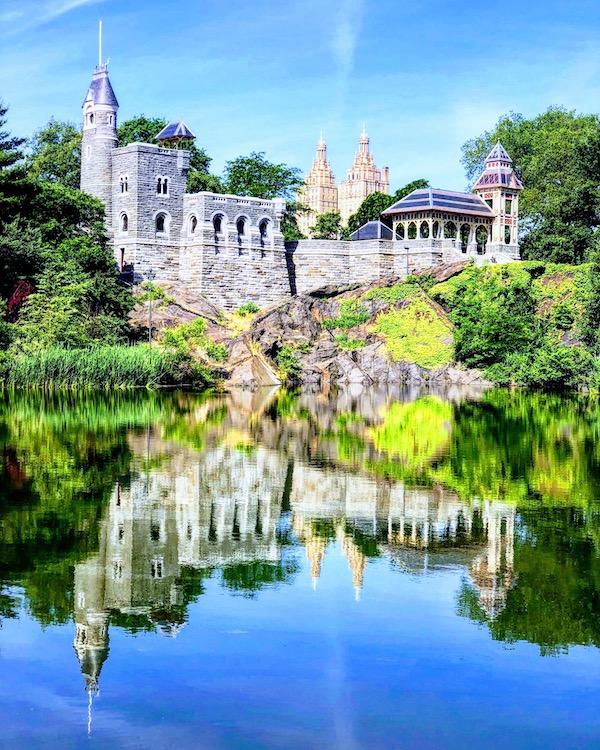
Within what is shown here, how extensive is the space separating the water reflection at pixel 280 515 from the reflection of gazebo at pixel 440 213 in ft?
99.2

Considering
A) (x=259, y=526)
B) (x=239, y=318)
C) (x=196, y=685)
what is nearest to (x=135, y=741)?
(x=196, y=685)

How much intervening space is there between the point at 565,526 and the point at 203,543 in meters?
4.81

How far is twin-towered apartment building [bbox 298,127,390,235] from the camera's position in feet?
448

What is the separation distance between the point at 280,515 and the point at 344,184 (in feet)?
412

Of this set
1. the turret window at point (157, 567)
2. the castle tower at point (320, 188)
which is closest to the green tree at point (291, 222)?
the turret window at point (157, 567)

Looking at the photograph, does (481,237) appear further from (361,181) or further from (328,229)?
(361,181)

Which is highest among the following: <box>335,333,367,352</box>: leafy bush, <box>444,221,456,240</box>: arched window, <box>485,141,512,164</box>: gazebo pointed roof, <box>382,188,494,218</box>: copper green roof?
<box>485,141,512,164</box>: gazebo pointed roof

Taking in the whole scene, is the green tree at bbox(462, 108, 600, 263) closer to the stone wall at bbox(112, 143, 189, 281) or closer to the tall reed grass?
the stone wall at bbox(112, 143, 189, 281)

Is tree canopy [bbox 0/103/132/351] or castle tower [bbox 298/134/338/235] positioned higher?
castle tower [bbox 298/134/338/235]

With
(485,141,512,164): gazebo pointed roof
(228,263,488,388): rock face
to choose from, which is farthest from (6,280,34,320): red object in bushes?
(485,141,512,164): gazebo pointed roof

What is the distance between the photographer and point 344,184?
139125 mm

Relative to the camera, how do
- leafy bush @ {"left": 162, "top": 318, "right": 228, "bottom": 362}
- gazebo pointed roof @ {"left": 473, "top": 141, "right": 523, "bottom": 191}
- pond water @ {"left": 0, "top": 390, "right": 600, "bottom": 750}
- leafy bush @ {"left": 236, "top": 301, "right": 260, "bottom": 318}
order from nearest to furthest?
pond water @ {"left": 0, "top": 390, "right": 600, "bottom": 750}, leafy bush @ {"left": 162, "top": 318, "right": 228, "bottom": 362}, leafy bush @ {"left": 236, "top": 301, "right": 260, "bottom": 318}, gazebo pointed roof @ {"left": 473, "top": 141, "right": 523, "bottom": 191}

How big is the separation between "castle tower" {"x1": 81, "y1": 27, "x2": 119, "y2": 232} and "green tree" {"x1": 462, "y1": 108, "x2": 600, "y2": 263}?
22.7 m

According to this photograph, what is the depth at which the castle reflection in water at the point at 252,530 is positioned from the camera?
37.2ft
